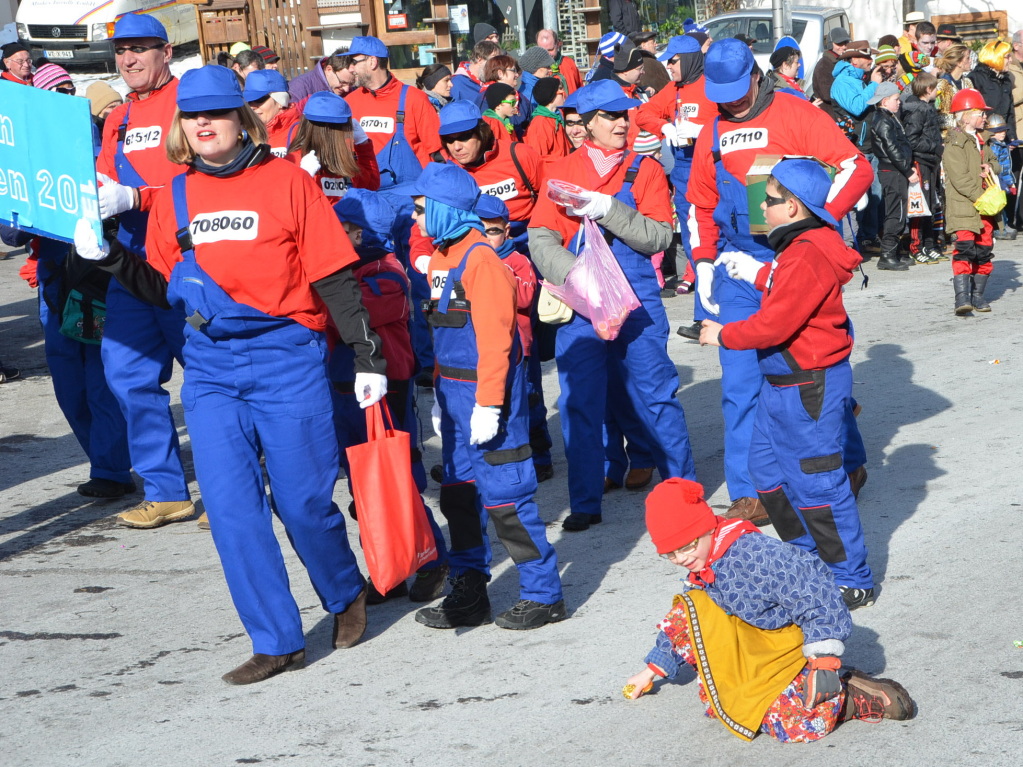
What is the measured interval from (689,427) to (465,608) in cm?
316

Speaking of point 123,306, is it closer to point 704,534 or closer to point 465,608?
point 465,608

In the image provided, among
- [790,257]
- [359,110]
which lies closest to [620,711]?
[790,257]

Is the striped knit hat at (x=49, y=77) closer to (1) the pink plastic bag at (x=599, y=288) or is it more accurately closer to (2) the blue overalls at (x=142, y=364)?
(2) the blue overalls at (x=142, y=364)

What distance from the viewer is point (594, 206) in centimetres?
589

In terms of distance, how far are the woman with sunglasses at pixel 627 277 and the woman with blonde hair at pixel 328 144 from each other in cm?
97

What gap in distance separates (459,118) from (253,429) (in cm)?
260

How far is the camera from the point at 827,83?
13.3 meters

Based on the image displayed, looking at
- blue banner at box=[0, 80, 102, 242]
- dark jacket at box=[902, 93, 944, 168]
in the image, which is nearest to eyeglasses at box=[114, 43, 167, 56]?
blue banner at box=[0, 80, 102, 242]

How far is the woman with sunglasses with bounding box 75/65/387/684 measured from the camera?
446 centimetres

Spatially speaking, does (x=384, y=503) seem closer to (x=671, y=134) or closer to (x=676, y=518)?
(x=676, y=518)

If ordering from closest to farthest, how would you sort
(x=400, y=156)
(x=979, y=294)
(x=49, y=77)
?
1. (x=49, y=77)
2. (x=400, y=156)
3. (x=979, y=294)

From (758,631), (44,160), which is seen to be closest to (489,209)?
(44,160)

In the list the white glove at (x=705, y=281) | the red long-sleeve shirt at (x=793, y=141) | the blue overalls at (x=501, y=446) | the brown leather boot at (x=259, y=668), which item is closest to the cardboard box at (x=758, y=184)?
the red long-sleeve shirt at (x=793, y=141)

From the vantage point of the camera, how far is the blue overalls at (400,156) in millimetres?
8555
